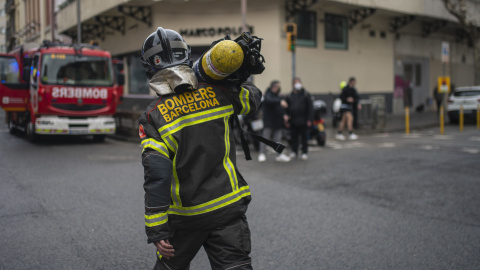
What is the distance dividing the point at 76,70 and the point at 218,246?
11539 millimetres

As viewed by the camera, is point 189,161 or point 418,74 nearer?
point 189,161

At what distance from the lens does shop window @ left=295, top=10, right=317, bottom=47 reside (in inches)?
749

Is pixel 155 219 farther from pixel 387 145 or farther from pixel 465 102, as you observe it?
pixel 465 102

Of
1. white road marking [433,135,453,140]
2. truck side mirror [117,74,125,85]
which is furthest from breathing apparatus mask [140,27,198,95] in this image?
white road marking [433,135,453,140]

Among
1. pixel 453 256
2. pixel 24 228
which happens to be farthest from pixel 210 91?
pixel 24 228

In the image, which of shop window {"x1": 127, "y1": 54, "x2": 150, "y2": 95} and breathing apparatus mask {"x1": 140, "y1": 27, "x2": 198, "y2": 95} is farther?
shop window {"x1": 127, "y1": 54, "x2": 150, "y2": 95}

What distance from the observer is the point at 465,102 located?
64.7 ft

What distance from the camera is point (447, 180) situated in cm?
785

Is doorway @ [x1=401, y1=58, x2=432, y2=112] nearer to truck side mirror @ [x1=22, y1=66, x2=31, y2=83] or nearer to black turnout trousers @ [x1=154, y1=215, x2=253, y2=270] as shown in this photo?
truck side mirror @ [x1=22, y1=66, x2=31, y2=83]

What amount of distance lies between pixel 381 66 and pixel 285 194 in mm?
18076

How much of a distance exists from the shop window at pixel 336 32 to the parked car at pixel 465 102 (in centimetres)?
519

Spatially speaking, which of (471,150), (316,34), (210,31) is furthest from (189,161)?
(316,34)

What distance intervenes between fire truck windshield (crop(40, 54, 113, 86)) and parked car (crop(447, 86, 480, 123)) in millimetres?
14619

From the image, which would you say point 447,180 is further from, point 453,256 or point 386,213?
point 453,256
